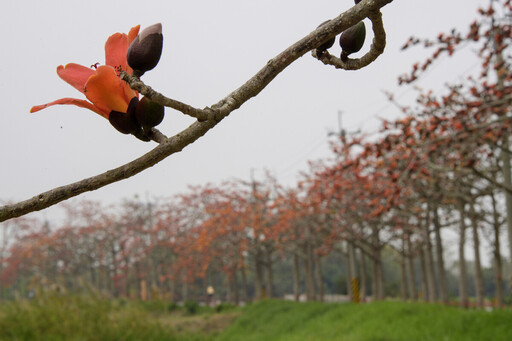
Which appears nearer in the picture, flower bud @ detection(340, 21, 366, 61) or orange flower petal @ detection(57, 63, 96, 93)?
orange flower petal @ detection(57, 63, 96, 93)

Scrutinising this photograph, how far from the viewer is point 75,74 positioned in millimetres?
495

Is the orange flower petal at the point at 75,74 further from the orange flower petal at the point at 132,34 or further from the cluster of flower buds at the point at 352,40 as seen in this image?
the cluster of flower buds at the point at 352,40

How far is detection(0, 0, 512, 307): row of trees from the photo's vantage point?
180 inches

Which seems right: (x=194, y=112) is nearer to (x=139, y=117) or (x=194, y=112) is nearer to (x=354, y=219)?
(x=139, y=117)

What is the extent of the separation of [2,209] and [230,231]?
17357 mm

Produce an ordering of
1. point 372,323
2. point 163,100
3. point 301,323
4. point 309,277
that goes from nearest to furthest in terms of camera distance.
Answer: point 163,100 < point 372,323 < point 301,323 < point 309,277

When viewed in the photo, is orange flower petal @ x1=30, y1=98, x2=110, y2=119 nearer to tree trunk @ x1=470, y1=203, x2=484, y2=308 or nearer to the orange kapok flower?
the orange kapok flower

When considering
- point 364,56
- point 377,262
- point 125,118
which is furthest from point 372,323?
point 125,118

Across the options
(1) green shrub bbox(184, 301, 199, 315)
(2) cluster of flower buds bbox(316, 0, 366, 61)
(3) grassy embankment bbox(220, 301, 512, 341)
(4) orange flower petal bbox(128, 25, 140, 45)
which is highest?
(2) cluster of flower buds bbox(316, 0, 366, 61)

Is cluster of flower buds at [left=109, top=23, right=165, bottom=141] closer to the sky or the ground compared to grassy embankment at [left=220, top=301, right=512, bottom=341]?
closer to the sky

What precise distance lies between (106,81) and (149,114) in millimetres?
53

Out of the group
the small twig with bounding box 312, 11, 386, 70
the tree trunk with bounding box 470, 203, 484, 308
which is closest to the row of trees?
the tree trunk with bounding box 470, 203, 484, 308

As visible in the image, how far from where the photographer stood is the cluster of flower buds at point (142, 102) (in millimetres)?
485

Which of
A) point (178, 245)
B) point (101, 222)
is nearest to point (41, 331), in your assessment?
point (178, 245)
